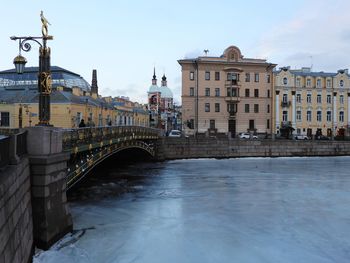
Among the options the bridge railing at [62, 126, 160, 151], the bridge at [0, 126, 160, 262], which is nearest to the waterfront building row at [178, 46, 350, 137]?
the bridge railing at [62, 126, 160, 151]

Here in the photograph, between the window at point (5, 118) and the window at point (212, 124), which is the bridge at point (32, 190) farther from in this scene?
the window at point (212, 124)

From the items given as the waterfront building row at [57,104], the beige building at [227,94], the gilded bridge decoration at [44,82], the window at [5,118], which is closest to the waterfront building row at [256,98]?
the beige building at [227,94]

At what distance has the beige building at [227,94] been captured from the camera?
6688 cm

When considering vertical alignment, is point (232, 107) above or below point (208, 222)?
above

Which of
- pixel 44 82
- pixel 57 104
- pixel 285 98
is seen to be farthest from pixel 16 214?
pixel 285 98

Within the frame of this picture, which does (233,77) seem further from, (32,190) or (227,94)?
(32,190)

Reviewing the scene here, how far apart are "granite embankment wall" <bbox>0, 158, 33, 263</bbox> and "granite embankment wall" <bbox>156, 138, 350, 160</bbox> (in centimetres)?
3376

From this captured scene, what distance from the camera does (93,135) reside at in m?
18.7

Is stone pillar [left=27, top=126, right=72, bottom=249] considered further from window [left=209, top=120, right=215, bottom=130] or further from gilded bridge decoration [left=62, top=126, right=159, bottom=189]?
window [left=209, top=120, right=215, bottom=130]

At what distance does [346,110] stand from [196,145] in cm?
Result: 3477

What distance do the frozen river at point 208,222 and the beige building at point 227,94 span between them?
1611 inches

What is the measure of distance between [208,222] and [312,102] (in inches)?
2333

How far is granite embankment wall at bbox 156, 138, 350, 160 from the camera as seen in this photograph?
4638cm

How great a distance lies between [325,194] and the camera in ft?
71.9
